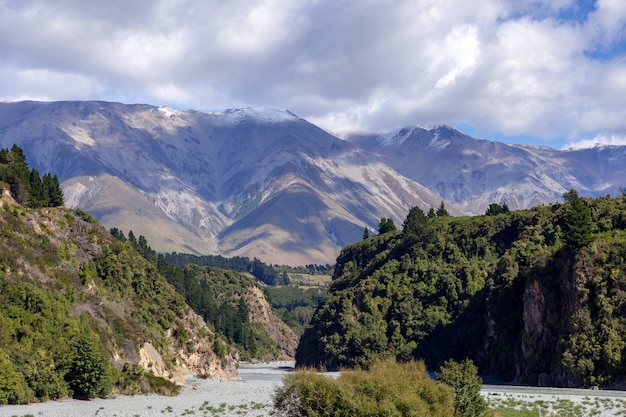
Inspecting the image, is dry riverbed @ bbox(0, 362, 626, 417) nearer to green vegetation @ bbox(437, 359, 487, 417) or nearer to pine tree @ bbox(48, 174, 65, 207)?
green vegetation @ bbox(437, 359, 487, 417)

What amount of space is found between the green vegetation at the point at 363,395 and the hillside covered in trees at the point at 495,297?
46647 millimetres

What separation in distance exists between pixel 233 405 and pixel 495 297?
198 ft

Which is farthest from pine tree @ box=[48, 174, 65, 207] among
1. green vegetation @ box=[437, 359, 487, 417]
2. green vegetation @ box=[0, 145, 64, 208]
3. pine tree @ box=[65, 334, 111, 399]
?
green vegetation @ box=[437, 359, 487, 417]

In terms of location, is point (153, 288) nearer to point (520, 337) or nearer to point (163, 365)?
point (163, 365)

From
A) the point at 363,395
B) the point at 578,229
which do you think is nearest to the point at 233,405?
the point at 363,395

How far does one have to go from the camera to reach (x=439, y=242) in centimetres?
15875

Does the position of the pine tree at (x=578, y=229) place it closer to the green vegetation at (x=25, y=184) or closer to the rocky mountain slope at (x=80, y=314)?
the rocky mountain slope at (x=80, y=314)

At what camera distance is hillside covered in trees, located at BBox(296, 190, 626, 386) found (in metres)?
98.8

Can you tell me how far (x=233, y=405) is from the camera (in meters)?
76.3

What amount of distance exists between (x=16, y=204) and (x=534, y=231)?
82.5 meters

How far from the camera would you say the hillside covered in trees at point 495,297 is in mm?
98812

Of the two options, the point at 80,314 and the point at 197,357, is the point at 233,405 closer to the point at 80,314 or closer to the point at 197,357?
the point at 80,314

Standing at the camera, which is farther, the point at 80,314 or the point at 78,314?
the point at 80,314

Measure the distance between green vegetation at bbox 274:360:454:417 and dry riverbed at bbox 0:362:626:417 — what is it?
8.90m
